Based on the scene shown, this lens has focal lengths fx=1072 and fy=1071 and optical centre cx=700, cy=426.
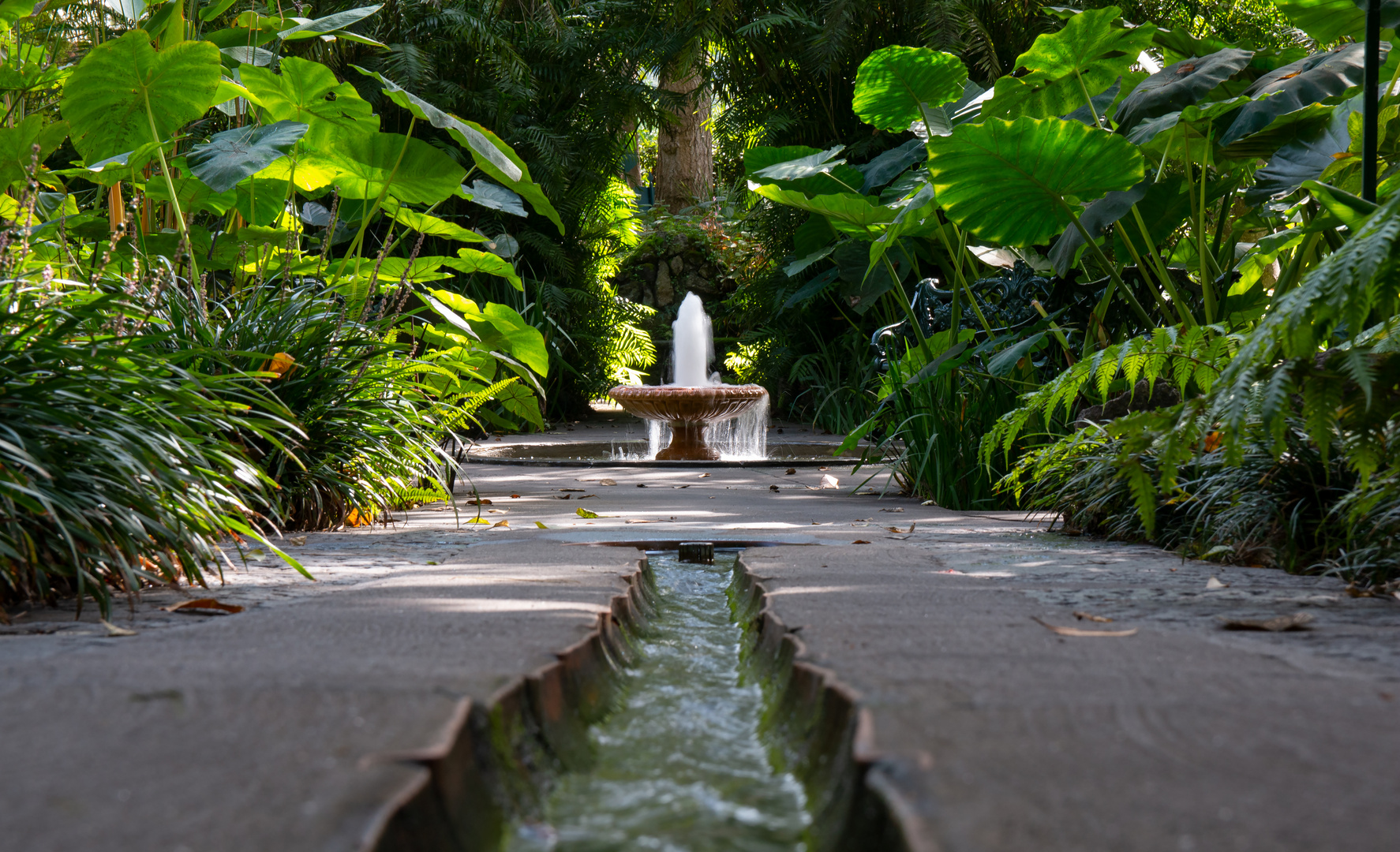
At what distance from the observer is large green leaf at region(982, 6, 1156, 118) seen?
514 centimetres

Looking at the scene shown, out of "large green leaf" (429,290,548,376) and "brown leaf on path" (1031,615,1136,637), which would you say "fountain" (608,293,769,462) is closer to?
"large green leaf" (429,290,548,376)

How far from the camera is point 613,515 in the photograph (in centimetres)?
469

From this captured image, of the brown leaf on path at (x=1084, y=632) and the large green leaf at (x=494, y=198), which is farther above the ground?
the large green leaf at (x=494, y=198)

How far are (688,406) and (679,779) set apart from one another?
24.3 ft

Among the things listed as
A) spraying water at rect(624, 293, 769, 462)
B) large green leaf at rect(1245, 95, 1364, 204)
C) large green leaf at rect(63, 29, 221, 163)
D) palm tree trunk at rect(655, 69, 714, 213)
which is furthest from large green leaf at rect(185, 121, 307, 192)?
palm tree trunk at rect(655, 69, 714, 213)

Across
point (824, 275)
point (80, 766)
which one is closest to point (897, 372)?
point (80, 766)

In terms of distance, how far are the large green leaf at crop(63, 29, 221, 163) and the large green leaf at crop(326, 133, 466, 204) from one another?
628mm

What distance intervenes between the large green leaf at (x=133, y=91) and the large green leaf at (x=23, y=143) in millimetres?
88

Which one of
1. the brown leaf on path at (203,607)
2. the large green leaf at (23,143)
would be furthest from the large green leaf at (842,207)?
the brown leaf on path at (203,607)

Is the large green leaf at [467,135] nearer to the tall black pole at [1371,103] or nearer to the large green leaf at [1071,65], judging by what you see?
the large green leaf at [1071,65]

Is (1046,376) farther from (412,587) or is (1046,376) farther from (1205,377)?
(412,587)

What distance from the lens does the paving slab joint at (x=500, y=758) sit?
1.15 meters

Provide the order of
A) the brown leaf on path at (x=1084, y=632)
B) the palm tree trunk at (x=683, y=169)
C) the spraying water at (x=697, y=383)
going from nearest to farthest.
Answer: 1. the brown leaf on path at (x=1084, y=632)
2. the spraying water at (x=697, y=383)
3. the palm tree trunk at (x=683, y=169)

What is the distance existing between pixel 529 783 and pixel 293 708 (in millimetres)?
338
